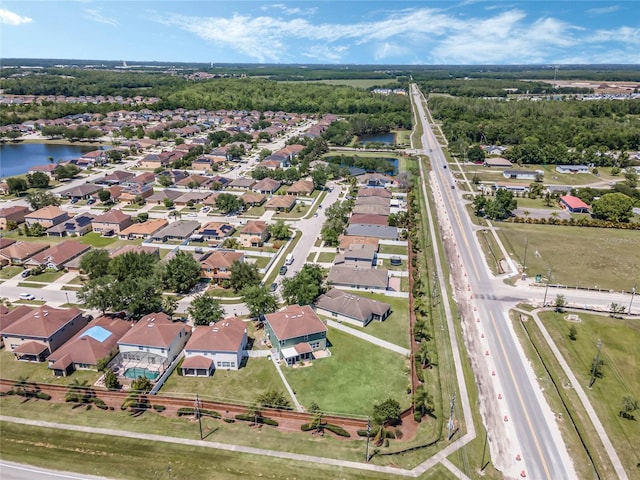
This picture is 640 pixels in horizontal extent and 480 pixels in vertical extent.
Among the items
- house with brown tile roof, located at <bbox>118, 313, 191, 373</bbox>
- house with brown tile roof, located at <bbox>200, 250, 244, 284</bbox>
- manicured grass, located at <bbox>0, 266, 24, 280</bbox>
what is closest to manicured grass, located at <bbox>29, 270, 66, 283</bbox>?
manicured grass, located at <bbox>0, 266, 24, 280</bbox>

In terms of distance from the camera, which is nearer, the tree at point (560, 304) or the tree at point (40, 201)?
the tree at point (560, 304)

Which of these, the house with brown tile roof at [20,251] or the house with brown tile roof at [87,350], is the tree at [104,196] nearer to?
the house with brown tile roof at [20,251]

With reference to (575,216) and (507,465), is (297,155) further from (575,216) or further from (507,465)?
(507,465)

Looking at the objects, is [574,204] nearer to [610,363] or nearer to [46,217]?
[610,363]

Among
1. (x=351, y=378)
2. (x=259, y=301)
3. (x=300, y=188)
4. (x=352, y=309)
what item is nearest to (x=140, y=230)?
(x=259, y=301)

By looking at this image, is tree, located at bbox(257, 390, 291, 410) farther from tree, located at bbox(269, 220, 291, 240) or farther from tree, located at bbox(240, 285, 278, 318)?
tree, located at bbox(269, 220, 291, 240)

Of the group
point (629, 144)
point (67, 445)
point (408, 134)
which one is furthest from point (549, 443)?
point (408, 134)

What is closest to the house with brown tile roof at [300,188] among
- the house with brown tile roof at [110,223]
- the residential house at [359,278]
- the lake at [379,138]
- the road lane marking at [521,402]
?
the house with brown tile roof at [110,223]
